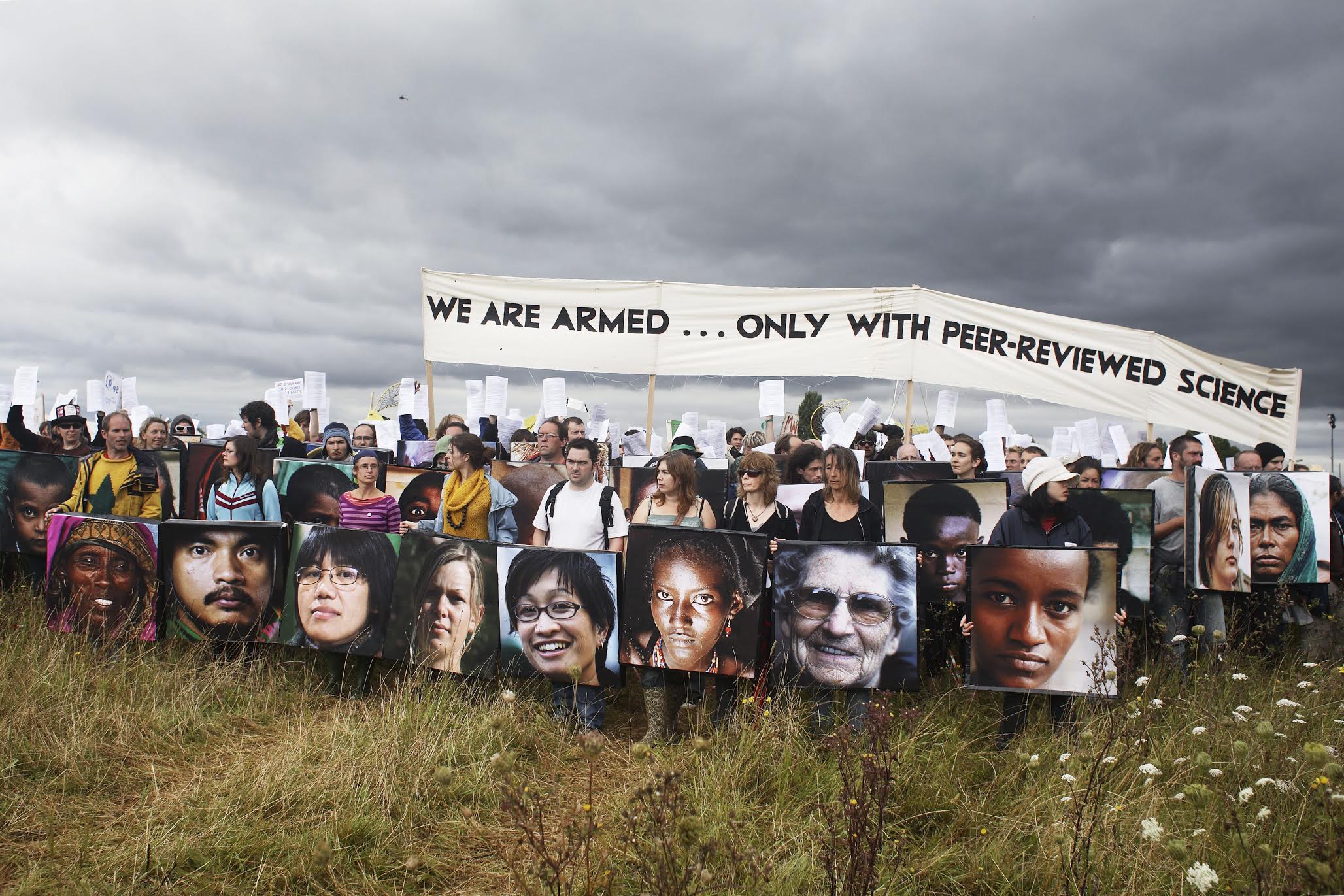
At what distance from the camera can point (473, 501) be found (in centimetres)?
634

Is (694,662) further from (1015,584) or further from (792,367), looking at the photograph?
(792,367)

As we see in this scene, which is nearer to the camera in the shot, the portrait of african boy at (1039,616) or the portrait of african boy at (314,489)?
the portrait of african boy at (1039,616)

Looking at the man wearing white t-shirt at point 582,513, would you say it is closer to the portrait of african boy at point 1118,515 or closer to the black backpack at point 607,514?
the black backpack at point 607,514

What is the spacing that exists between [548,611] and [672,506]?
4.02 ft

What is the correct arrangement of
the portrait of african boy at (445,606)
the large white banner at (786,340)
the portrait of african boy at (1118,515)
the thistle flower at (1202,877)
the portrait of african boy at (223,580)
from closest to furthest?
the thistle flower at (1202,877), the portrait of african boy at (445,606), the portrait of african boy at (223,580), the portrait of african boy at (1118,515), the large white banner at (786,340)

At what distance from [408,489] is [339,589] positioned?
2.76 metres

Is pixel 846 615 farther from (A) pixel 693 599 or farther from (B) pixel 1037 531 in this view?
(B) pixel 1037 531

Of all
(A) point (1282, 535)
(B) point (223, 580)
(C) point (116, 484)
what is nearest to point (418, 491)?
(C) point (116, 484)

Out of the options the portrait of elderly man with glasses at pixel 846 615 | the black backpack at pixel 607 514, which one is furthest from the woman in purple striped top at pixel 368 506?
the portrait of elderly man with glasses at pixel 846 615

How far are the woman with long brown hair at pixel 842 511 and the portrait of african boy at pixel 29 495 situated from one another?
6277mm

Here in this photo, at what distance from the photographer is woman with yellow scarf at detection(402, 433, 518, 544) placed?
6.32 m

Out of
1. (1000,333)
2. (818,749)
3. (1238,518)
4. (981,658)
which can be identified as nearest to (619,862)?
(818,749)

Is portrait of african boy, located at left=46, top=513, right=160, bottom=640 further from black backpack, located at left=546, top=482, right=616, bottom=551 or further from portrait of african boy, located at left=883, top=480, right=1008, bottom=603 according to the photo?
portrait of african boy, located at left=883, top=480, right=1008, bottom=603

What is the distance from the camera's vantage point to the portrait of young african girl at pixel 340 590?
207 inches
